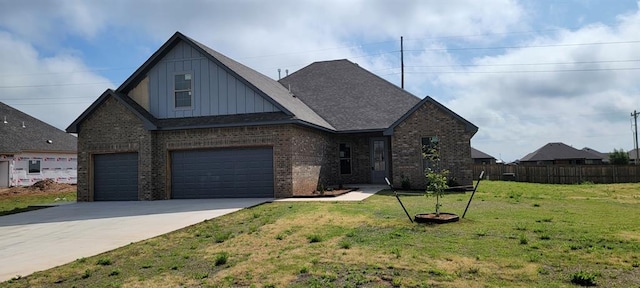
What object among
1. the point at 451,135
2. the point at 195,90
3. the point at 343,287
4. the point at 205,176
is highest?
the point at 195,90

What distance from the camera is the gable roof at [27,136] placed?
31022 mm

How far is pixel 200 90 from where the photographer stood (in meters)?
18.0

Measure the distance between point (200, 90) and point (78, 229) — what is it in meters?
8.64

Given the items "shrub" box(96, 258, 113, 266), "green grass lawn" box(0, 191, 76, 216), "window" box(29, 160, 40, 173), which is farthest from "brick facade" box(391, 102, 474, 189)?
"window" box(29, 160, 40, 173)

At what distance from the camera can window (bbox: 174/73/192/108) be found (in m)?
18.2

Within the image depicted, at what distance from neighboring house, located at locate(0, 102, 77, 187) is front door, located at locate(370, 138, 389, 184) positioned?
25618 millimetres

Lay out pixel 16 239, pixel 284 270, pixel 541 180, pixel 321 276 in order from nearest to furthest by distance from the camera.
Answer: pixel 321 276 → pixel 284 270 → pixel 16 239 → pixel 541 180

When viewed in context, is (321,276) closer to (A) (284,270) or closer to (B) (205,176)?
(A) (284,270)

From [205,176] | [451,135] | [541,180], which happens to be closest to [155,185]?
[205,176]

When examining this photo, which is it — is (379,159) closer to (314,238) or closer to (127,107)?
(127,107)

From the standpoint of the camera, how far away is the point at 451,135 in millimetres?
18922

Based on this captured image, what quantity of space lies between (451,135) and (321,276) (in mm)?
14576

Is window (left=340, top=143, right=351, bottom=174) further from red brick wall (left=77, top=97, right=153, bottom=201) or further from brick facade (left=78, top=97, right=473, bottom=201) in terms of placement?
red brick wall (left=77, top=97, right=153, bottom=201)

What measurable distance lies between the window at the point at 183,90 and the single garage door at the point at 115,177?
2894 mm
